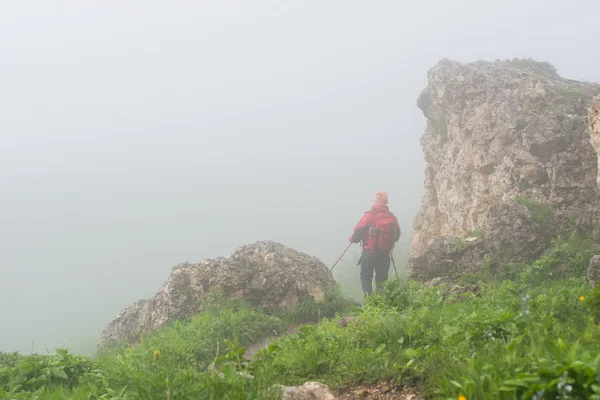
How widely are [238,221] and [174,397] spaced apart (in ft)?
253

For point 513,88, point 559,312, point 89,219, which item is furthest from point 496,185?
point 89,219

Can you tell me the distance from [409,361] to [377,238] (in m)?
9.27

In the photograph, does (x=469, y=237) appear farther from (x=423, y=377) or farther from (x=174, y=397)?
(x=174, y=397)

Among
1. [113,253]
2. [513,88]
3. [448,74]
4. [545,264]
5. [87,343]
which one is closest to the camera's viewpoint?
[545,264]

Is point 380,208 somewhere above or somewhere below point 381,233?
above

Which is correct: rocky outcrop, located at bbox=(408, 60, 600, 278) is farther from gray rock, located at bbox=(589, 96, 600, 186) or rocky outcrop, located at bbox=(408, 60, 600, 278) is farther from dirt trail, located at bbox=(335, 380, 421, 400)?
dirt trail, located at bbox=(335, 380, 421, 400)

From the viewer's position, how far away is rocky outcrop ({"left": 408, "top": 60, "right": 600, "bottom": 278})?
1147cm

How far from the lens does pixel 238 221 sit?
79.6 m

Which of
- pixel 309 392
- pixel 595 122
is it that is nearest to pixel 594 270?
pixel 595 122

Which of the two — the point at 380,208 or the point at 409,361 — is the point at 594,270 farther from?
the point at 380,208

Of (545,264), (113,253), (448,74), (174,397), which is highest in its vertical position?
(448,74)

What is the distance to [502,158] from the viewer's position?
14.2 meters

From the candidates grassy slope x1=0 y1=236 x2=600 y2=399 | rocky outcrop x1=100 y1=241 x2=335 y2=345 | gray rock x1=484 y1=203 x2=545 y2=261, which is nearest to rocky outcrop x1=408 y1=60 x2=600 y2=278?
gray rock x1=484 y1=203 x2=545 y2=261

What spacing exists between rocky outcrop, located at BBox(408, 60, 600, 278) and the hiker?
1.14 meters
